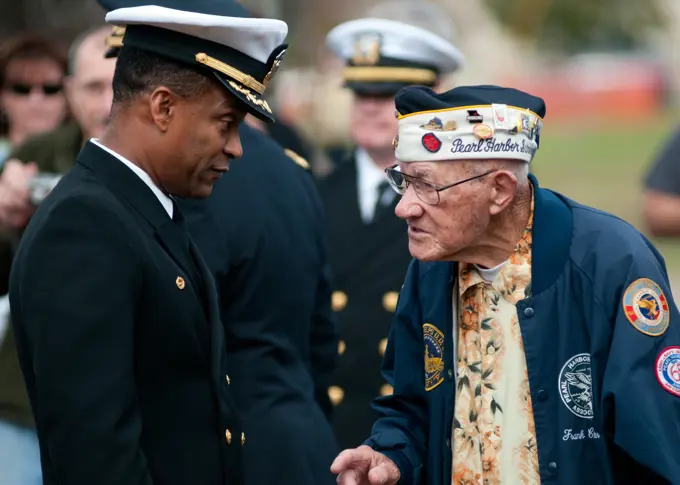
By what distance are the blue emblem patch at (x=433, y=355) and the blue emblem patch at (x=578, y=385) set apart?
0.37 m

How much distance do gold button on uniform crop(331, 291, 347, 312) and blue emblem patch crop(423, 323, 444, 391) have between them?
2.21 m

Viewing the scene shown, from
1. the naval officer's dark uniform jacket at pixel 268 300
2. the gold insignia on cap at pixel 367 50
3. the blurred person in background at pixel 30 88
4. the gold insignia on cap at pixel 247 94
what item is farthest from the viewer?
the blurred person in background at pixel 30 88

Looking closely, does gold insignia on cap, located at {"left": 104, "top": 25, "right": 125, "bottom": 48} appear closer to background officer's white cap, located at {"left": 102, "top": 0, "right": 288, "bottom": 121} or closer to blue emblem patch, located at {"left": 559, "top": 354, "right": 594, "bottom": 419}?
background officer's white cap, located at {"left": 102, "top": 0, "right": 288, "bottom": 121}

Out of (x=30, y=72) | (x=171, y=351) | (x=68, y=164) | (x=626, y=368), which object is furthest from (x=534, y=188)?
(x=30, y=72)

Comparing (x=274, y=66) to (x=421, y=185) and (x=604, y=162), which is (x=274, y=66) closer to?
(x=421, y=185)

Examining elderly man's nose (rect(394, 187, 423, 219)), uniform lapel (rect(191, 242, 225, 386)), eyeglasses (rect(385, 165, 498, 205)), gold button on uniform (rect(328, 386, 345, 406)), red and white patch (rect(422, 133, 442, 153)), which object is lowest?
gold button on uniform (rect(328, 386, 345, 406))

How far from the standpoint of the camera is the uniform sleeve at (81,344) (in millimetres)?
3053

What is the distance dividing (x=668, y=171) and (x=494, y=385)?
3.50 meters

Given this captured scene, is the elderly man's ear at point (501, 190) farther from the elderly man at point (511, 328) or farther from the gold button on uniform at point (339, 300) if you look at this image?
the gold button on uniform at point (339, 300)

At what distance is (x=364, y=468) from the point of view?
3.65 meters

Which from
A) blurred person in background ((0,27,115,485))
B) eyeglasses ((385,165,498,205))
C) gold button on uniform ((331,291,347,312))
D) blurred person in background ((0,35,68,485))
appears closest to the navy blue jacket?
eyeglasses ((385,165,498,205))

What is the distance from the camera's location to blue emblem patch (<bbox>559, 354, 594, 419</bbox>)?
11.2ft

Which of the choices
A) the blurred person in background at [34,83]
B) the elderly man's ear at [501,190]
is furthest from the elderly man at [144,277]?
the blurred person in background at [34,83]

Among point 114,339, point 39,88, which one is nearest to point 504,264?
point 114,339
